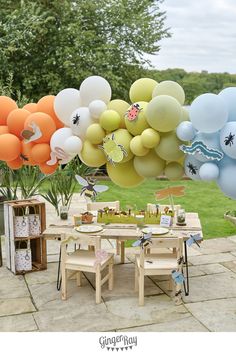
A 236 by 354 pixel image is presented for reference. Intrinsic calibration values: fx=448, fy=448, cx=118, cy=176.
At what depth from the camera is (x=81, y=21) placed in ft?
41.9

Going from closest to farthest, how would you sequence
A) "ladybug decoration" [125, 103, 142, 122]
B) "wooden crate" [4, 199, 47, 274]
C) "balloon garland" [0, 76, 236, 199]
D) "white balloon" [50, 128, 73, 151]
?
"balloon garland" [0, 76, 236, 199] < "ladybug decoration" [125, 103, 142, 122] < "white balloon" [50, 128, 73, 151] < "wooden crate" [4, 199, 47, 274]

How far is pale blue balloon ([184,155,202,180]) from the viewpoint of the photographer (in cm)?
288

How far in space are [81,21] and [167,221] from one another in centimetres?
928

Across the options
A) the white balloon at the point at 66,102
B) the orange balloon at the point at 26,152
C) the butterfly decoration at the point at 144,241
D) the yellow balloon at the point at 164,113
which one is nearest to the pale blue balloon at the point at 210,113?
the yellow balloon at the point at 164,113

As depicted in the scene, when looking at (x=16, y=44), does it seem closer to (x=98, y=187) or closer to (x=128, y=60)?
(x=128, y=60)

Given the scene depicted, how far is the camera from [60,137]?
3.36 m

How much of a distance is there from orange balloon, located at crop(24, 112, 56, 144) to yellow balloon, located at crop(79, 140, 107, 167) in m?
0.33

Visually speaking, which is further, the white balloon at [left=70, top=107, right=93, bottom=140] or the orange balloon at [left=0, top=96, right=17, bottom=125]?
the orange balloon at [left=0, top=96, right=17, bottom=125]

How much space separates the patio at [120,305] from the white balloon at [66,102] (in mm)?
1995

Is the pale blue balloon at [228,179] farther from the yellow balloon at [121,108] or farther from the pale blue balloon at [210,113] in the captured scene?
the yellow balloon at [121,108]

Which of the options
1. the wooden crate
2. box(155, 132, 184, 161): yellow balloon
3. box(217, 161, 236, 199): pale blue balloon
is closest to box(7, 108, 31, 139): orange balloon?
box(155, 132, 184, 161): yellow balloon
